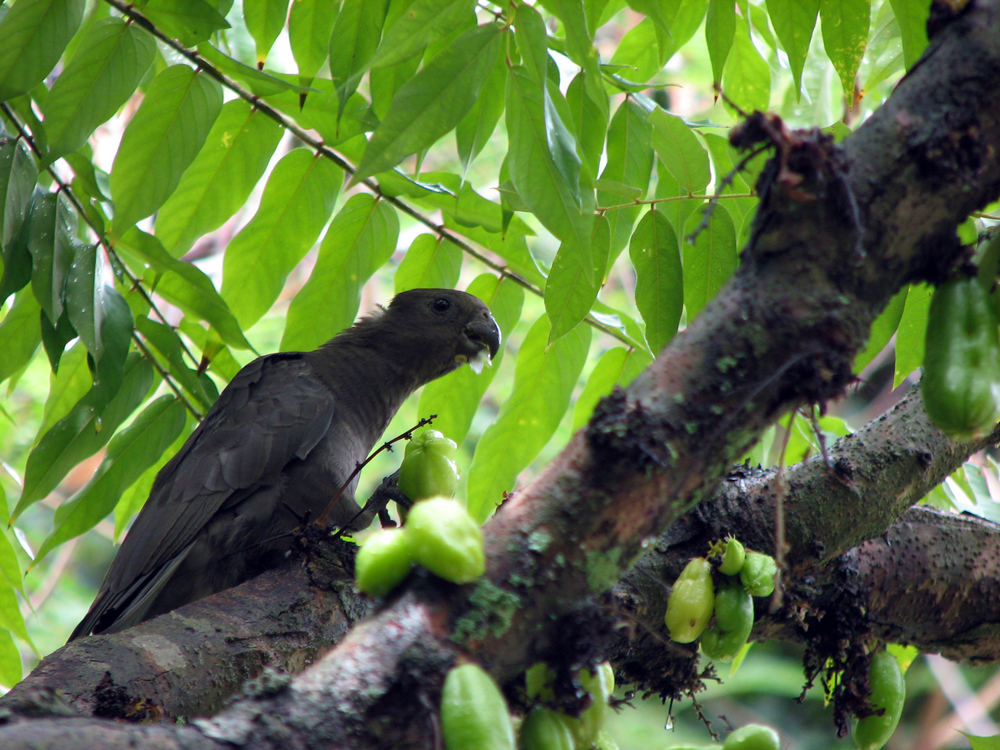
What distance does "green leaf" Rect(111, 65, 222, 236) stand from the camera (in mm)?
2330

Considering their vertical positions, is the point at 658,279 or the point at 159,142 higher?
the point at 159,142

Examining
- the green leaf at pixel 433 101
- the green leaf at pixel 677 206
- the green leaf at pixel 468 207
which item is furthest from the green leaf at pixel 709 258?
the green leaf at pixel 433 101

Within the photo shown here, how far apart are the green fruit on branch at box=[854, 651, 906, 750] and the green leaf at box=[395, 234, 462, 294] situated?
6.32 feet

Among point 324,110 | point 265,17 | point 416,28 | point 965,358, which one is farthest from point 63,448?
point 965,358

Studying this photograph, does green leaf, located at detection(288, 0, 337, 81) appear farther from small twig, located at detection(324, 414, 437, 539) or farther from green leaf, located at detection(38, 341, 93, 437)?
green leaf, located at detection(38, 341, 93, 437)

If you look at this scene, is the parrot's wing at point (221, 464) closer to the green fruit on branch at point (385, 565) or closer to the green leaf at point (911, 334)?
the green fruit on branch at point (385, 565)

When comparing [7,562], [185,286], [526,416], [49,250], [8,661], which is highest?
[185,286]

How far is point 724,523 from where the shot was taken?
88.0 inches

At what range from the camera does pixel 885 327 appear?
7.53 ft

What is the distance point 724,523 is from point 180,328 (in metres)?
2.13

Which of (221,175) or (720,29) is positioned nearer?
(720,29)

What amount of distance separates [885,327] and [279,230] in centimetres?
201

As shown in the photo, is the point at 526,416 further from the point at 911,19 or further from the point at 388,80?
the point at 911,19

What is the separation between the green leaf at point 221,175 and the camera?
8.65ft
